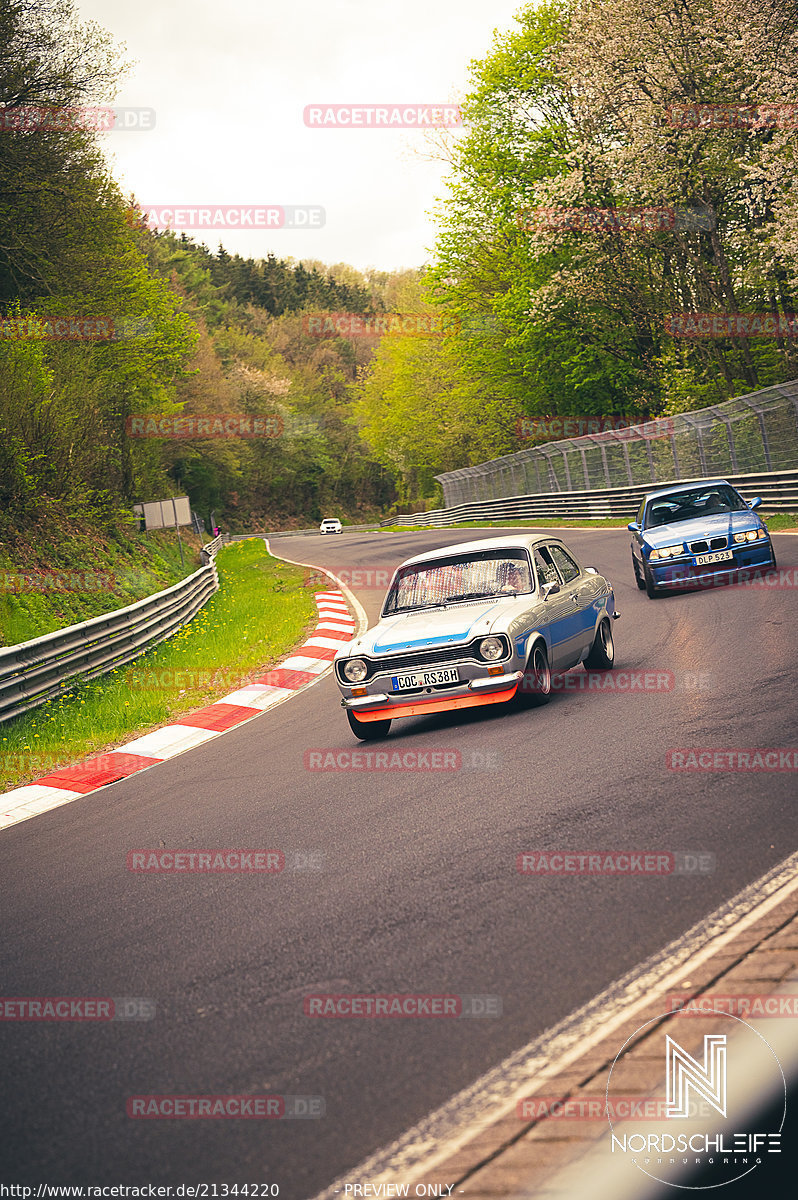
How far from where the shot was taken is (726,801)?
5367 mm

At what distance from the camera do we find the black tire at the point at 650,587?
14169mm

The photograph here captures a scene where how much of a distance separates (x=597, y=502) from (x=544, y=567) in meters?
25.6

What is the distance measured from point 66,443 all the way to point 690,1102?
70.4 ft

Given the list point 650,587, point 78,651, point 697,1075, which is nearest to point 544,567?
point 650,587

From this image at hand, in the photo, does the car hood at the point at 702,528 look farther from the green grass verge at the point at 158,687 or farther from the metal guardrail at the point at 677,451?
the metal guardrail at the point at 677,451

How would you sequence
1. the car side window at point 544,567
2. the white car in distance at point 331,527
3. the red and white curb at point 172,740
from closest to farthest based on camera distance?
the red and white curb at point 172,740
the car side window at point 544,567
the white car in distance at point 331,527

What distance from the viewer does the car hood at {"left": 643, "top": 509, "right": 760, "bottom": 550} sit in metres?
13.7

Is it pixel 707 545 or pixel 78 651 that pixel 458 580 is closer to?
pixel 707 545

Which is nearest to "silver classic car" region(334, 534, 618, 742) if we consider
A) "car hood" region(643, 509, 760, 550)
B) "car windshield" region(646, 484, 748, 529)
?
"car hood" region(643, 509, 760, 550)

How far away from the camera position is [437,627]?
8422 mm

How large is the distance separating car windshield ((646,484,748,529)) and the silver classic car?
5.33 m

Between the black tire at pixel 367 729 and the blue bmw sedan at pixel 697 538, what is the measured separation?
6803 mm

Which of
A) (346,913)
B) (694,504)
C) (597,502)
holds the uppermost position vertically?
(597,502)

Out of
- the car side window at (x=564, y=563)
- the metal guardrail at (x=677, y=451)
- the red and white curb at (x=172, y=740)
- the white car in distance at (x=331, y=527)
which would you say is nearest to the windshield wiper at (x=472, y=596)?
the car side window at (x=564, y=563)
